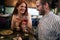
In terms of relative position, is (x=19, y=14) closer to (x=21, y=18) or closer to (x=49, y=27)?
(x=21, y=18)

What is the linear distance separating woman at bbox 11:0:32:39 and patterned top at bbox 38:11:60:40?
129mm

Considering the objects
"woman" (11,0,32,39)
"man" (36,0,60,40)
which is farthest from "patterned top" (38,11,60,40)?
"woman" (11,0,32,39)

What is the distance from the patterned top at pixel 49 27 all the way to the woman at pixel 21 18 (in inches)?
5.1

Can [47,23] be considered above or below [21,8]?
below

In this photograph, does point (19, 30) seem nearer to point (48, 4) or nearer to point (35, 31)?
point (35, 31)

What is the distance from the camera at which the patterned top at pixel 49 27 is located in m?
2.59

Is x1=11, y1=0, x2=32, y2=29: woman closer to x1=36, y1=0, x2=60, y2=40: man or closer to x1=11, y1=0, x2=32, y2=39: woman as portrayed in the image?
x1=11, y1=0, x2=32, y2=39: woman

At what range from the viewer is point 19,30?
2.59 meters

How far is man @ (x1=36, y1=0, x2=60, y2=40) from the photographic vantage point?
8.50 ft

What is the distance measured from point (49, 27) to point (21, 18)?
12.3 inches

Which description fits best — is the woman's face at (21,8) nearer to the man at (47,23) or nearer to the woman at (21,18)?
the woman at (21,18)

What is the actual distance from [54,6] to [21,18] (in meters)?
0.37

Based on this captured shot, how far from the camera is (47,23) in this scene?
2.60 m

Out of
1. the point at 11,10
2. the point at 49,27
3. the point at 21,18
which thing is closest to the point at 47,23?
the point at 49,27
